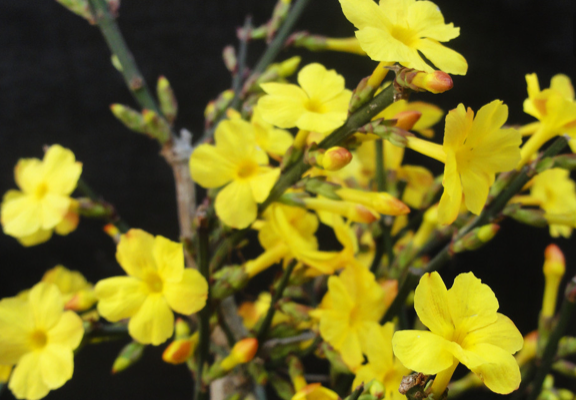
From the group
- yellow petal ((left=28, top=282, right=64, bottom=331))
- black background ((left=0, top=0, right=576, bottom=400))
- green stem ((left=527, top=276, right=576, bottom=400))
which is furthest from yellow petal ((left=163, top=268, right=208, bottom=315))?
black background ((left=0, top=0, right=576, bottom=400))

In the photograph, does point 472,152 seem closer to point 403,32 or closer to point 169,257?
point 403,32

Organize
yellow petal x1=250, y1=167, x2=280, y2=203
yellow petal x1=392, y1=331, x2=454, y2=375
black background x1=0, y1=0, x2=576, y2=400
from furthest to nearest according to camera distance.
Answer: black background x1=0, y1=0, x2=576, y2=400
yellow petal x1=250, y1=167, x2=280, y2=203
yellow petal x1=392, y1=331, x2=454, y2=375

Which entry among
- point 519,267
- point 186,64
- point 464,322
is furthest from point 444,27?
point 519,267

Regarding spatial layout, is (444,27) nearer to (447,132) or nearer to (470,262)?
(447,132)

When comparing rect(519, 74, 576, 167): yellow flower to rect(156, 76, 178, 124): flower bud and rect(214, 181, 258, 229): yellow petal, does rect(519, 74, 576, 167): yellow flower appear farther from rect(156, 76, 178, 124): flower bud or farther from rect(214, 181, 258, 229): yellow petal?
rect(156, 76, 178, 124): flower bud

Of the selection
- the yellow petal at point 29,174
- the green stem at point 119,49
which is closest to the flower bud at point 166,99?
the green stem at point 119,49

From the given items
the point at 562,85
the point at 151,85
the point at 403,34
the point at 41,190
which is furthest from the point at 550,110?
the point at 151,85
